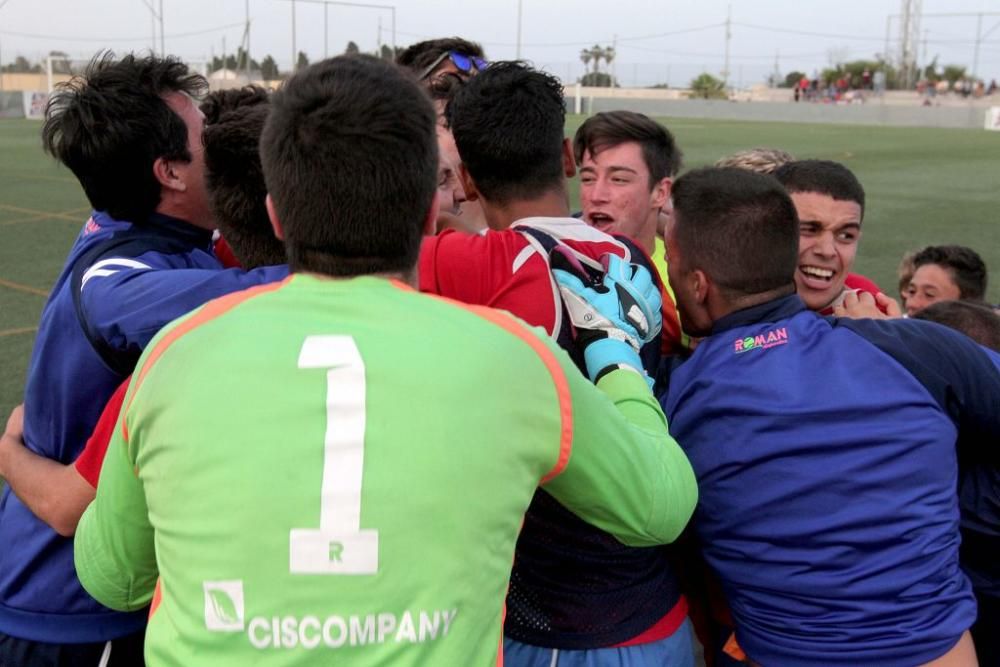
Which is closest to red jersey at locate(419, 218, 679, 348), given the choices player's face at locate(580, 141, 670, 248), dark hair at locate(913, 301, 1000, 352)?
dark hair at locate(913, 301, 1000, 352)

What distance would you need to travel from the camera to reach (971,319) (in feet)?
8.91

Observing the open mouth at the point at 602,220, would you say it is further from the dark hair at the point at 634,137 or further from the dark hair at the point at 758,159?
the dark hair at the point at 758,159

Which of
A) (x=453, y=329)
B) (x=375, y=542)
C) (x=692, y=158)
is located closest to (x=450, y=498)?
(x=375, y=542)

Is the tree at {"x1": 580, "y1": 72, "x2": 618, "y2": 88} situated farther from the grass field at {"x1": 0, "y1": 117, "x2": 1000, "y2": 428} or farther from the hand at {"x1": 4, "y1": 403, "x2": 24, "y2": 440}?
the hand at {"x1": 4, "y1": 403, "x2": 24, "y2": 440}

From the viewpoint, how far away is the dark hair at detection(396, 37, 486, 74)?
12.1 feet

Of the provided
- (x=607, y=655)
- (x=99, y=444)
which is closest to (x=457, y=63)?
(x=99, y=444)

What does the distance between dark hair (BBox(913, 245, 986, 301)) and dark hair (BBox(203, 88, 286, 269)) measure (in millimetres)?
3646

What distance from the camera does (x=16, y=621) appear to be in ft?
7.22

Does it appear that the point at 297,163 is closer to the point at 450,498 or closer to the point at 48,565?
the point at 450,498

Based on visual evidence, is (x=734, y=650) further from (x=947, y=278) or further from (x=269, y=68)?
(x=269, y=68)

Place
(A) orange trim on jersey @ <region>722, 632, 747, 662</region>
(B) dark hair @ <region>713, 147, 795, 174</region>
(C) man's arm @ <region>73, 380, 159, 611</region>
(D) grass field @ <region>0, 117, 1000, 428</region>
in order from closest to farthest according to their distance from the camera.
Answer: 1. (C) man's arm @ <region>73, 380, 159, 611</region>
2. (A) orange trim on jersey @ <region>722, 632, 747, 662</region>
3. (B) dark hair @ <region>713, 147, 795, 174</region>
4. (D) grass field @ <region>0, 117, 1000, 428</region>

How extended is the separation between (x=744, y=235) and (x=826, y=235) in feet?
2.79

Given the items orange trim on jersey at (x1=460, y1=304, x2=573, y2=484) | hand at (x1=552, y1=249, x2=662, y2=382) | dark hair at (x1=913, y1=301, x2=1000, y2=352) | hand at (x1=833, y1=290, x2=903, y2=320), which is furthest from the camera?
hand at (x1=833, y1=290, x2=903, y2=320)

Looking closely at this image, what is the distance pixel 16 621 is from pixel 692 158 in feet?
74.3
